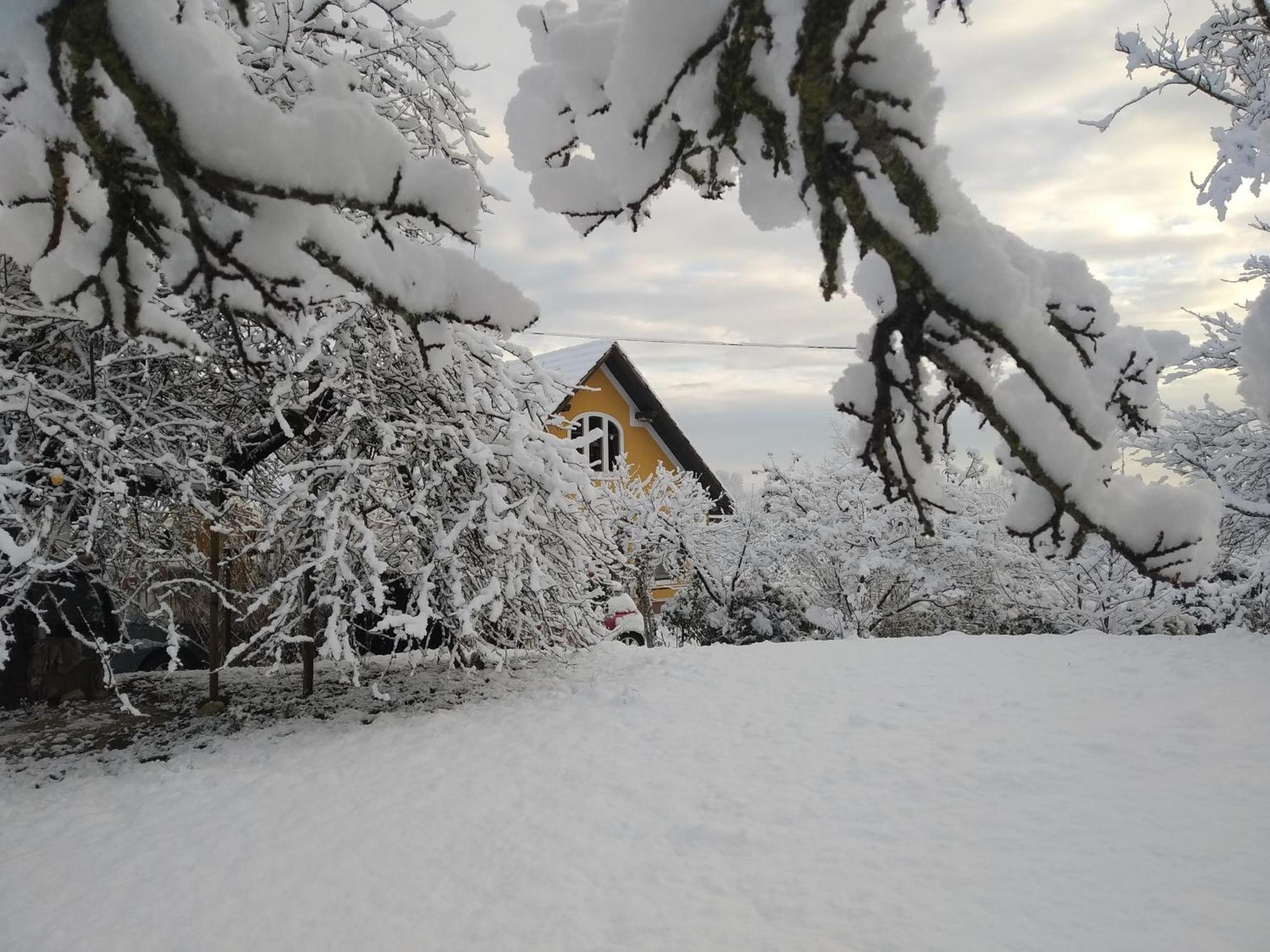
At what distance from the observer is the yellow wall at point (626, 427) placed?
21.7 metres

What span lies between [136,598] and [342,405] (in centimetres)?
250

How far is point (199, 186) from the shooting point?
1964mm

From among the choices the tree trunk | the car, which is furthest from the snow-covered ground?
the tree trunk

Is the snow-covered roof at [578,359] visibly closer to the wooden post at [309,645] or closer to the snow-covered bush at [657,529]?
the snow-covered bush at [657,529]

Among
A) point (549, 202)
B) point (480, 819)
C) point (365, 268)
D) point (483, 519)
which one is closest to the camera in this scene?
point (365, 268)

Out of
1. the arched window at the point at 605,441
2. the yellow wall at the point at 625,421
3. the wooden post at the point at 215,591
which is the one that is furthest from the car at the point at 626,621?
the arched window at the point at 605,441

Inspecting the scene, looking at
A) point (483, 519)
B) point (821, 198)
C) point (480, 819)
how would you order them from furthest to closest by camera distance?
1. point (483, 519)
2. point (480, 819)
3. point (821, 198)

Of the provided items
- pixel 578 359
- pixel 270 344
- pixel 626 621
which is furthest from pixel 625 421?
pixel 270 344

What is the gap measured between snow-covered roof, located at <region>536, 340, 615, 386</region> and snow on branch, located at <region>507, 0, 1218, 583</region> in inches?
690

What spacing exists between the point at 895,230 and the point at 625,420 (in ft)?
68.9

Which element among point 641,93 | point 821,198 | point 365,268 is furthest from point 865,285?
point 365,268

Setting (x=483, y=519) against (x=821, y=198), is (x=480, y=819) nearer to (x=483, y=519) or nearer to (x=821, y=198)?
(x=483, y=519)

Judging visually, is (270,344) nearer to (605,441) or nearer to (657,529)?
(657,529)

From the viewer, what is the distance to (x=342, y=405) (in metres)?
7.60
